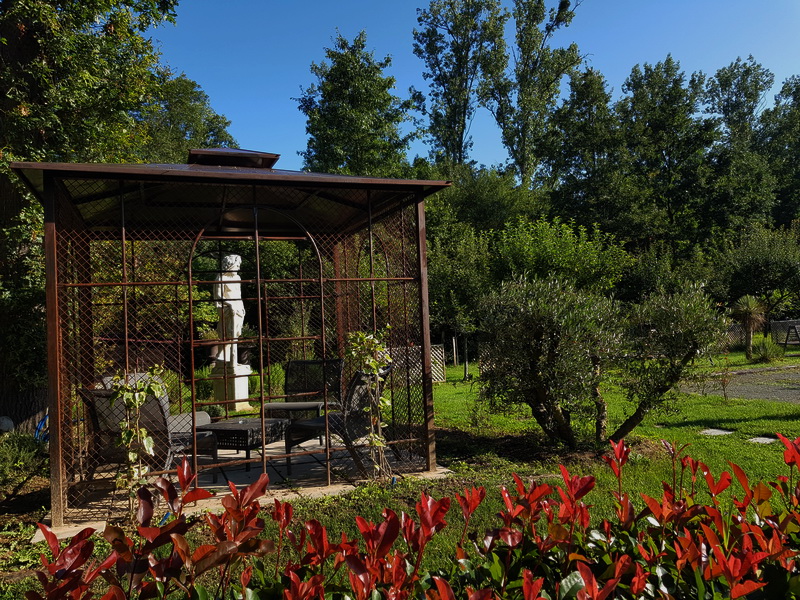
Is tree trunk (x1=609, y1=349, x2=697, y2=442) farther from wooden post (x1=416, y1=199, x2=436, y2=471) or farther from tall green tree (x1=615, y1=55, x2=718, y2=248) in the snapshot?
tall green tree (x1=615, y1=55, x2=718, y2=248)

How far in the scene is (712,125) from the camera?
23781 mm

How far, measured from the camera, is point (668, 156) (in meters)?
24.9

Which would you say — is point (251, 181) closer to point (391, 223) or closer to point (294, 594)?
point (391, 223)

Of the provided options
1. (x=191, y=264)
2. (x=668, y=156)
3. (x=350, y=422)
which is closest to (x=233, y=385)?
(x=191, y=264)

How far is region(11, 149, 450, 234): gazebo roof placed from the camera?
4957mm

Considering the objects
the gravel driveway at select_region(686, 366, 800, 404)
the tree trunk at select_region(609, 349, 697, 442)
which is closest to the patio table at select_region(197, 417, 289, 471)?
the tree trunk at select_region(609, 349, 697, 442)

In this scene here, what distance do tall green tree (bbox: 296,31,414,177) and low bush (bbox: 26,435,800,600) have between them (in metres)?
17.2

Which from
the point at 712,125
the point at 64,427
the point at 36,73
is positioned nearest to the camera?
the point at 64,427

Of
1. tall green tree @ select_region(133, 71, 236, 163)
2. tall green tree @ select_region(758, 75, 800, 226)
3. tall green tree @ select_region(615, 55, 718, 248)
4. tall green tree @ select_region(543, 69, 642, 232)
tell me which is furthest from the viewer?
tall green tree @ select_region(758, 75, 800, 226)

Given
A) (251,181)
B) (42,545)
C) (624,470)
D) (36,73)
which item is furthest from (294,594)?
(36,73)

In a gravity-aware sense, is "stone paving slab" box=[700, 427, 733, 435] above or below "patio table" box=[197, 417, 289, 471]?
below

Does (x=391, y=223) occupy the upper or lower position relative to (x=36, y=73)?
lower

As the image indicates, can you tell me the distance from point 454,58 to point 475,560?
100 ft

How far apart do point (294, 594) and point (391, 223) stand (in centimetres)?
609
